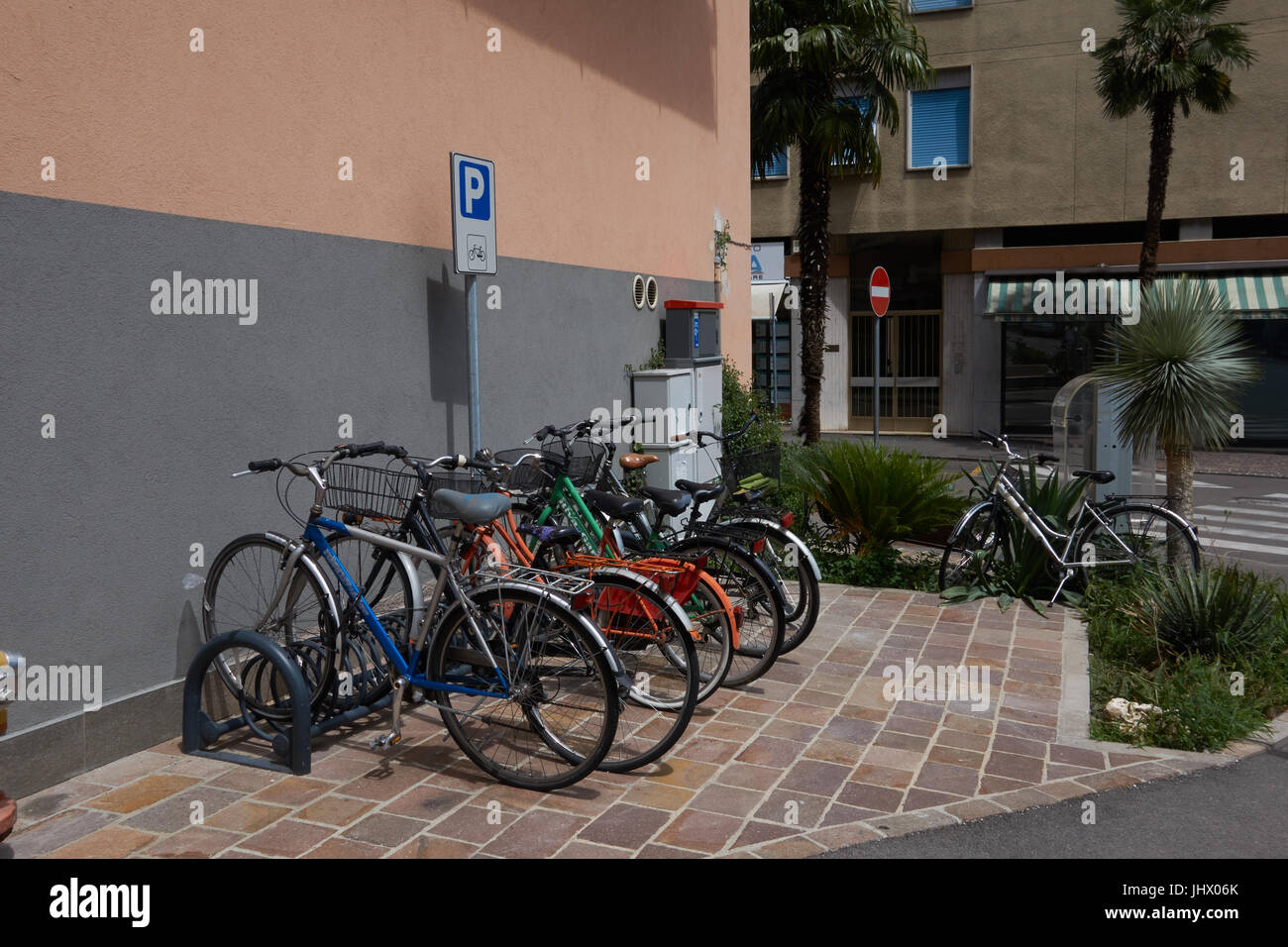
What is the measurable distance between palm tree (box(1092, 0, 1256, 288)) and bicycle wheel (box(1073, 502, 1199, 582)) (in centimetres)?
1120

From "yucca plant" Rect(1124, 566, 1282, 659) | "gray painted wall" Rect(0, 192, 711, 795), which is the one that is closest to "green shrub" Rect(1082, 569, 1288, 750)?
"yucca plant" Rect(1124, 566, 1282, 659)

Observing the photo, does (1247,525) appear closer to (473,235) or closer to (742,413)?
(742,413)

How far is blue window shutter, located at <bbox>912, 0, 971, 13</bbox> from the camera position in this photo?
74.4ft

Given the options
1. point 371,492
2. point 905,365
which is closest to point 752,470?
point 371,492

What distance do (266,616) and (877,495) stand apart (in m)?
5.09

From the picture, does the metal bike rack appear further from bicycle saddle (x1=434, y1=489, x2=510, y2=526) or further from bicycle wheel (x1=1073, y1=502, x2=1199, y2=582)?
bicycle wheel (x1=1073, y1=502, x2=1199, y2=582)

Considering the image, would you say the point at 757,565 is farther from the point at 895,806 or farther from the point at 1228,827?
the point at 1228,827

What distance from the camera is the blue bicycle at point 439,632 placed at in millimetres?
4430

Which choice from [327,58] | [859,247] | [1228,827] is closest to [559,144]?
[327,58]

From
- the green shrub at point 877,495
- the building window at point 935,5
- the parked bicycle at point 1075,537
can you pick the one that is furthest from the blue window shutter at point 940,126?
the parked bicycle at point 1075,537

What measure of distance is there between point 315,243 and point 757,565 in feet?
9.01

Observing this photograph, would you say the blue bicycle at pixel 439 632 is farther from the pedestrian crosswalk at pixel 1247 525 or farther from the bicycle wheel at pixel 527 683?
the pedestrian crosswalk at pixel 1247 525

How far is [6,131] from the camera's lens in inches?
164

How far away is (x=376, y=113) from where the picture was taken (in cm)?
618
